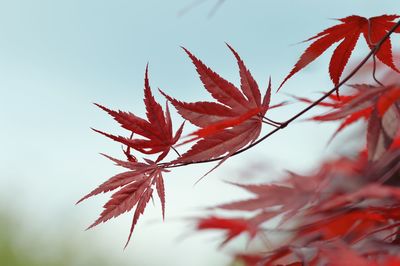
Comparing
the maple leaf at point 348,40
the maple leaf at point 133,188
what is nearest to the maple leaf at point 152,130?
the maple leaf at point 133,188

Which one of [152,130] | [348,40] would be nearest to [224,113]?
[152,130]

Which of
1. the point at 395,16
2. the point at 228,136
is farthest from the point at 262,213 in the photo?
the point at 395,16

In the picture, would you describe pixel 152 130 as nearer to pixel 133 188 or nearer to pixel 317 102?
pixel 133 188

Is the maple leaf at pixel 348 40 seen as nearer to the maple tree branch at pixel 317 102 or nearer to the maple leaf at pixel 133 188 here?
the maple tree branch at pixel 317 102

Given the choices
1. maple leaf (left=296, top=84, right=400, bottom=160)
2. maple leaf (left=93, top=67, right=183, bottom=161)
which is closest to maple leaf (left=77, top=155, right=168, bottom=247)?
maple leaf (left=93, top=67, right=183, bottom=161)

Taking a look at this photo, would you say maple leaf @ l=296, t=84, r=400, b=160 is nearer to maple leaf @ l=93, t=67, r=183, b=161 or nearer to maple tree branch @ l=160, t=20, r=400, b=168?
maple tree branch @ l=160, t=20, r=400, b=168
